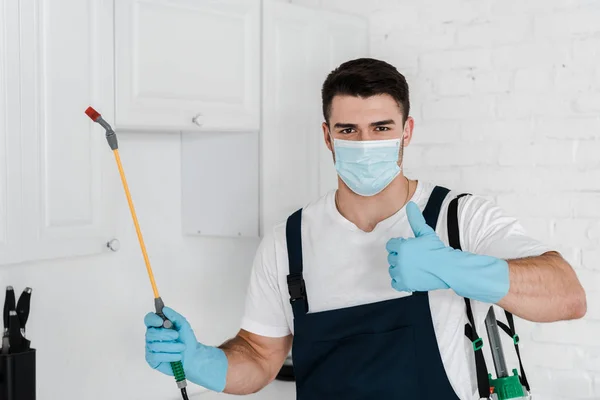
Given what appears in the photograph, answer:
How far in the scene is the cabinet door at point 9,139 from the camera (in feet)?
5.35

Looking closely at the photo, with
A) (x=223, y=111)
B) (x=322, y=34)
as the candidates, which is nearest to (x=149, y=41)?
(x=223, y=111)

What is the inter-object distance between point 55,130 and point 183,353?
571mm

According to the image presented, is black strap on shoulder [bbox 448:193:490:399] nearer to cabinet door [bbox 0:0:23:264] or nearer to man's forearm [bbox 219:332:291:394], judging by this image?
→ man's forearm [bbox 219:332:291:394]

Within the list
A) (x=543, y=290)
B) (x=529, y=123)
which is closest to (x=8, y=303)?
(x=543, y=290)

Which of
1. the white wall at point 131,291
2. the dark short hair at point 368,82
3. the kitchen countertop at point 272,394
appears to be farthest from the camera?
the kitchen countertop at point 272,394

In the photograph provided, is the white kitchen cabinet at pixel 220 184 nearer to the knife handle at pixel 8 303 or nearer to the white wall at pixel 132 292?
the white wall at pixel 132 292

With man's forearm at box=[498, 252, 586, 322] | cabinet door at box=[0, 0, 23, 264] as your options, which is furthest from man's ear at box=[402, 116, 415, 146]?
cabinet door at box=[0, 0, 23, 264]

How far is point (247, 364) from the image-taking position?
1.85m

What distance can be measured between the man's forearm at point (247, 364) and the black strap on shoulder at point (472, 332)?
47 cm

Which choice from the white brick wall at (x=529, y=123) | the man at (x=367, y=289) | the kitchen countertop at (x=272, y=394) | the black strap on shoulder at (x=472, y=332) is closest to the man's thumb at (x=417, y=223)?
the man at (x=367, y=289)

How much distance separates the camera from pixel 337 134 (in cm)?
183

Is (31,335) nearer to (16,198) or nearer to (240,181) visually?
(16,198)

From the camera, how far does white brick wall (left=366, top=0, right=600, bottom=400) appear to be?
2291mm

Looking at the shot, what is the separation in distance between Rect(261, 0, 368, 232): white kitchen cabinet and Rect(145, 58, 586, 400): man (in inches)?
17.2
